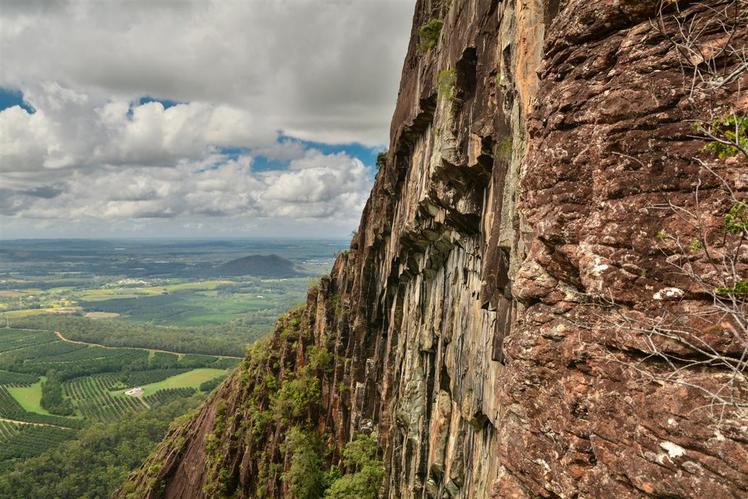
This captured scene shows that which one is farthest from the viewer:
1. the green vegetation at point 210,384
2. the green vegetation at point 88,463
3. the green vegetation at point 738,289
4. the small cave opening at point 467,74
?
the green vegetation at point 210,384

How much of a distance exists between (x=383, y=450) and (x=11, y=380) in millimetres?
187669

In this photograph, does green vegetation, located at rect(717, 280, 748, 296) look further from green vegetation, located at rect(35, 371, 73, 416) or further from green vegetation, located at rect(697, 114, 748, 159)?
green vegetation, located at rect(35, 371, 73, 416)

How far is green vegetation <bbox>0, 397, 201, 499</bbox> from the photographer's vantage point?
78188mm

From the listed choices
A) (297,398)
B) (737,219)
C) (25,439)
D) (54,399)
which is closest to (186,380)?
(54,399)

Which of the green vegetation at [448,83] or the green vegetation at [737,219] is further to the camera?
the green vegetation at [448,83]

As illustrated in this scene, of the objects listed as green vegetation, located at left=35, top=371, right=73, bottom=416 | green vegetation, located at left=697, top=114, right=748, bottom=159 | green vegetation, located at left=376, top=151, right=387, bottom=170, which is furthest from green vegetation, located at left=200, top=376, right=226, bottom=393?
green vegetation, located at left=697, top=114, right=748, bottom=159

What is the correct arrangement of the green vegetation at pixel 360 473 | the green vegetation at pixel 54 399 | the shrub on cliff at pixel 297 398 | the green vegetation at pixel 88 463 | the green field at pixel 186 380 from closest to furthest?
the green vegetation at pixel 360 473 < the shrub on cliff at pixel 297 398 < the green vegetation at pixel 88 463 < the green vegetation at pixel 54 399 < the green field at pixel 186 380

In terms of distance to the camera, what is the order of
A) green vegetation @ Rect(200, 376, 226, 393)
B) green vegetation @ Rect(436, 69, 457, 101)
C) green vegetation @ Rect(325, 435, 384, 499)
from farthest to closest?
green vegetation @ Rect(200, 376, 226, 393), green vegetation @ Rect(325, 435, 384, 499), green vegetation @ Rect(436, 69, 457, 101)

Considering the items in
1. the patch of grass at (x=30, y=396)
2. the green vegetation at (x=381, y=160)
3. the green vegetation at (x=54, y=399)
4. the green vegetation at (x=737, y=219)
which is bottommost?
the patch of grass at (x=30, y=396)

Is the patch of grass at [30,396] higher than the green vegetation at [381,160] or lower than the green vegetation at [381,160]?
lower

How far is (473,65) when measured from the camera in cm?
1892

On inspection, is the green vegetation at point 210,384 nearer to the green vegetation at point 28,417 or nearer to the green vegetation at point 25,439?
the green vegetation at point 28,417

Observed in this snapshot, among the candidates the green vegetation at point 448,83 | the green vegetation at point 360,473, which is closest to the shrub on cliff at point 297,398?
the green vegetation at point 360,473

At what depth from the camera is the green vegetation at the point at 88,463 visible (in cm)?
7819
